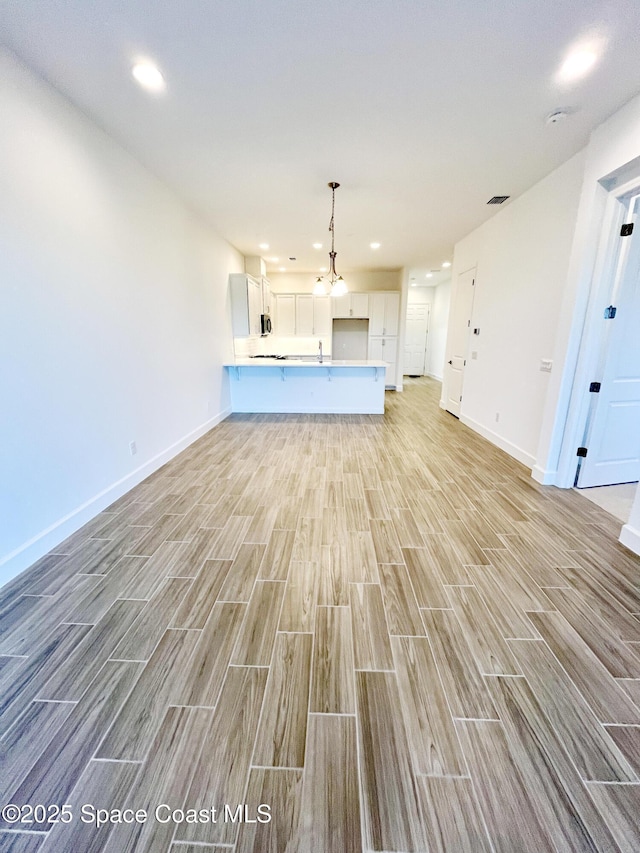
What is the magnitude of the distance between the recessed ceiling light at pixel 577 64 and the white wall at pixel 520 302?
1028 mm

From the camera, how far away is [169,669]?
1347 millimetres

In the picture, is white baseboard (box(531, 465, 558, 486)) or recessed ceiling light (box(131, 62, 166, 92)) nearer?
recessed ceiling light (box(131, 62, 166, 92))

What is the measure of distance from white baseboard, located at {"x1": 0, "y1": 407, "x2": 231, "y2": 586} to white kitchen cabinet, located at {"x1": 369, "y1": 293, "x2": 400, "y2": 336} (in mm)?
5897

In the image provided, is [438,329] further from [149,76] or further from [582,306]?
[149,76]

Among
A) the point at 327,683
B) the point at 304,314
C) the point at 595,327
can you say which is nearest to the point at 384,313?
the point at 304,314

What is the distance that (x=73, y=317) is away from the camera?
2.28m

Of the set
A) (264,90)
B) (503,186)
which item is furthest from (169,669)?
(503,186)

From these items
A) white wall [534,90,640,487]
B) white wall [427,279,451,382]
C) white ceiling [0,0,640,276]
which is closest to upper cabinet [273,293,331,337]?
white wall [427,279,451,382]

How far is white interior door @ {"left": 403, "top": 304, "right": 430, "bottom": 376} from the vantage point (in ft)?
34.1

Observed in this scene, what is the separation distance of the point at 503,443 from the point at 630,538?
1935 mm

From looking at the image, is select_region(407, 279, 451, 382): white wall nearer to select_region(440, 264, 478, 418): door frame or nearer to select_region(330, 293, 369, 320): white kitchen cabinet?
select_region(330, 293, 369, 320): white kitchen cabinet

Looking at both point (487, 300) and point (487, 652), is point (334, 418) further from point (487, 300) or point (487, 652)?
point (487, 652)

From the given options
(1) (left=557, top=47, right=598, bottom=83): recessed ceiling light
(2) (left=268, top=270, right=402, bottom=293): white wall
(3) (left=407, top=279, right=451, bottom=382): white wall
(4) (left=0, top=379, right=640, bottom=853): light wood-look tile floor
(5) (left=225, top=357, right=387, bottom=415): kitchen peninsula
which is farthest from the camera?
(3) (left=407, top=279, right=451, bottom=382): white wall

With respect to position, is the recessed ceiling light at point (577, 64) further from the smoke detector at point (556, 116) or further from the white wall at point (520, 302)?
the white wall at point (520, 302)
